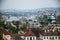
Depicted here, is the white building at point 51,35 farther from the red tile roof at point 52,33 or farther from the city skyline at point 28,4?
the city skyline at point 28,4

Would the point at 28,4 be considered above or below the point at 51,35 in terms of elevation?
above

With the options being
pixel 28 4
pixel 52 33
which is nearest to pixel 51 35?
pixel 52 33

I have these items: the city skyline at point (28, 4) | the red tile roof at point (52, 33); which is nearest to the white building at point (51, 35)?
the red tile roof at point (52, 33)

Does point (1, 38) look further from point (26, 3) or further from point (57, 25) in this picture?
point (57, 25)

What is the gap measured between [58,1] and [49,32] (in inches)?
15.3

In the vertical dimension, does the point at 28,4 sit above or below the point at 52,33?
above

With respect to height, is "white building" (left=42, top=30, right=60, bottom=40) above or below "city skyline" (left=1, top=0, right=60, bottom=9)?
below

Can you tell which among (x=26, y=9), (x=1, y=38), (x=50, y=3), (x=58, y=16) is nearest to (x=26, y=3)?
(x=26, y=9)

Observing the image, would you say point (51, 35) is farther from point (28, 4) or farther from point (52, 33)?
point (28, 4)

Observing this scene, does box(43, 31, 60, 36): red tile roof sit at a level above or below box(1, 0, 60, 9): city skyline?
below

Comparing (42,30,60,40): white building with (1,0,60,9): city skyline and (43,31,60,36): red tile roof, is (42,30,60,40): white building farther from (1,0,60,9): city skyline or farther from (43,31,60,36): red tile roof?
(1,0,60,9): city skyline

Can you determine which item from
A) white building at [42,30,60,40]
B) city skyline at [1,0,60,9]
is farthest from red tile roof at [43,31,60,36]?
city skyline at [1,0,60,9]

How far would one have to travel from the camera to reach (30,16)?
1.52 meters

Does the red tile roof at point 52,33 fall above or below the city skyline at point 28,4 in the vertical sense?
below
